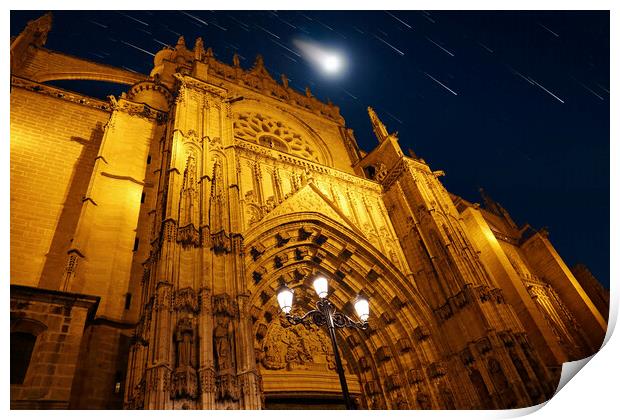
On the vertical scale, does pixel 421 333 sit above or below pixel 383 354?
above

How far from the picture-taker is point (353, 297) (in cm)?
1154

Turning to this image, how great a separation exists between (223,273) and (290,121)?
11.6 meters

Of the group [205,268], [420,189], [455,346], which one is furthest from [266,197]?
[455,346]

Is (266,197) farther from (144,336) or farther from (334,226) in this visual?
(144,336)

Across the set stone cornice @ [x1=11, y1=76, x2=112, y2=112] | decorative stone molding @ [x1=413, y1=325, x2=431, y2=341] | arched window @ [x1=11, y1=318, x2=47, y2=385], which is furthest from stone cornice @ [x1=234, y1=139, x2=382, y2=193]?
arched window @ [x1=11, y1=318, x2=47, y2=385]

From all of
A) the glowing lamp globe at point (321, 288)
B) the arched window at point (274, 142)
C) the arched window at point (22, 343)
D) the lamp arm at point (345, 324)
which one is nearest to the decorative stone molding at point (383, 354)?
the lamp arm at point (345, 324)

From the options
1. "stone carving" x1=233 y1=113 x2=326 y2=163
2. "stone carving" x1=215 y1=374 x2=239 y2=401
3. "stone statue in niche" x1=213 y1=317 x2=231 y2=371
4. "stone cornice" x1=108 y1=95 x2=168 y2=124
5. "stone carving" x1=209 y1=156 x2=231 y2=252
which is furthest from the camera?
Result: "stone carving" x1=233 y1=113 x2=326 y2=163

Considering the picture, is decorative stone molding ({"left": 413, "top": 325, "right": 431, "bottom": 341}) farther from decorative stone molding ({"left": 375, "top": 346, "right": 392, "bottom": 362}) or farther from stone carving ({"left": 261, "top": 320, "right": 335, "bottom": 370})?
stone carving ({"left": 261, "top": 320, "right": 335, "bottom": 370})

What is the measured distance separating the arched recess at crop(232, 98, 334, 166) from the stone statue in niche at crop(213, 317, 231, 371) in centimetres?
1079

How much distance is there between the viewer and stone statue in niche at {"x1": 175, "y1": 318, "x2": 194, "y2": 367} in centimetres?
600

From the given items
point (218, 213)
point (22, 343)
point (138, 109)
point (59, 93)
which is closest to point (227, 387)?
point (22, 343)

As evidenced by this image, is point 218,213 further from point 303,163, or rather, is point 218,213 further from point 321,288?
point 303,163

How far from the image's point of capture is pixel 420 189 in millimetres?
13516

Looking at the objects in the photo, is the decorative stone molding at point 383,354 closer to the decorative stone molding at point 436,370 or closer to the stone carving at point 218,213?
the decorative stone molding at point 436,370
